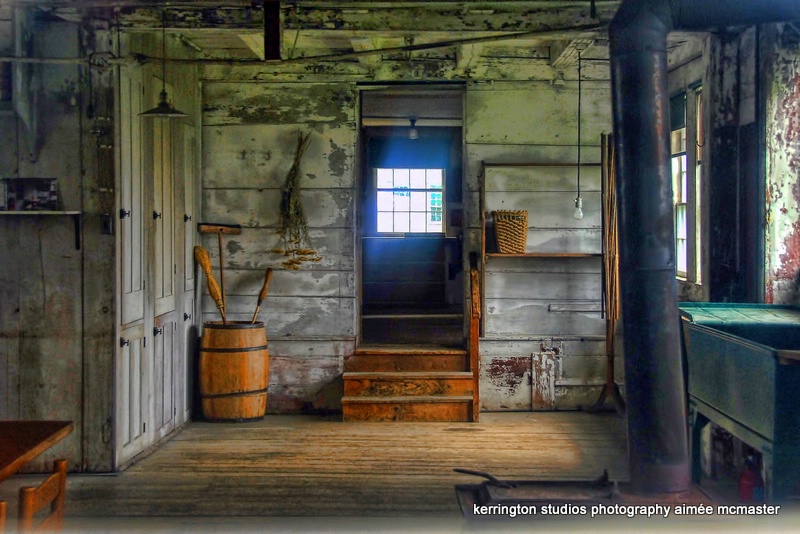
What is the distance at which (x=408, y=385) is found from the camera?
22.1ft

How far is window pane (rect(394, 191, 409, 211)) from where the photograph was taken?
11.0 metres

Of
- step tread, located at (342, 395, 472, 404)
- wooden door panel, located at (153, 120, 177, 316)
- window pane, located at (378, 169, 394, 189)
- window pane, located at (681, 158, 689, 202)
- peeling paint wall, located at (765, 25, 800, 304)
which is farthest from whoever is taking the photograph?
window pane, located at (378, 169, 394, 189)

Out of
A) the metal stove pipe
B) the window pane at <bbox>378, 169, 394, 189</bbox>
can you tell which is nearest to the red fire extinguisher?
the metal stove pipe

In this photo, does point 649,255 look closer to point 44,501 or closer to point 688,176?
point 688,176

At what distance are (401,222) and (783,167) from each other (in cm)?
675

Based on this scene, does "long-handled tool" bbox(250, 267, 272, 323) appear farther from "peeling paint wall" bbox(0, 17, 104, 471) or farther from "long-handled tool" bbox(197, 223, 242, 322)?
"peeling paint wall" bbox(0, 17, 104, 471)

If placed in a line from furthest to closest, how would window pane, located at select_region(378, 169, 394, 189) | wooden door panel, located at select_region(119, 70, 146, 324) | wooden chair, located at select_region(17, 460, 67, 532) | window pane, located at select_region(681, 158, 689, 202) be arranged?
window pane, located at select_region(378, 169, 394, 189)
window pane, located at select_region(681, 158, 689, 202)
wooden door panel, located at select_region(119, 70, 146, 324)
wooden chair, located at select_region(17, 460, 67, 532)

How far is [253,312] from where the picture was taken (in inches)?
275

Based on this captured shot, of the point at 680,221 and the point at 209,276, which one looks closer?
the point at 680,221

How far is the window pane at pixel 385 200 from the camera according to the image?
432 inches

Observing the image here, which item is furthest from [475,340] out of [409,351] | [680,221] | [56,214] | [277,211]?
[56,214]

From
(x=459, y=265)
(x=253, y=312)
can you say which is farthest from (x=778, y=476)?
(x=459, y=265)

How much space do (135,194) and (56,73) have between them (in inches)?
35.6

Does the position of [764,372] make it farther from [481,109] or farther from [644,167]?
[481,109]
